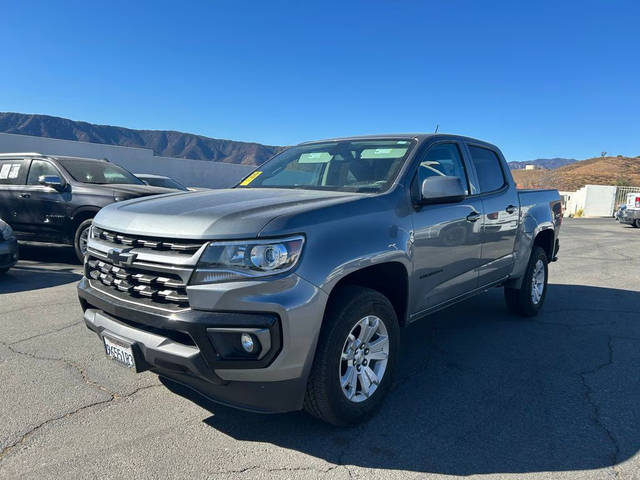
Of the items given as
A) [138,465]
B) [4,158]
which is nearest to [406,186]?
[138,465]

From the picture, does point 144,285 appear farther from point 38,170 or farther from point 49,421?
point 38,170

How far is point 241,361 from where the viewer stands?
243 centimetres

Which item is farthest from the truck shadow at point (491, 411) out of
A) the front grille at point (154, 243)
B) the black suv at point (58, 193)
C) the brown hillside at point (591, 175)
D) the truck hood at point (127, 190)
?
the brown hillside at point (591, 175)

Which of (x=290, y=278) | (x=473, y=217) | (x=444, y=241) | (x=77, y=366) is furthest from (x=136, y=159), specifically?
(x=290, y=278)

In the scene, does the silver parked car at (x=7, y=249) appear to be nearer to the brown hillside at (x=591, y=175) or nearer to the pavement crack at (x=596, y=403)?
the pavement crack at (x=596, y=403)

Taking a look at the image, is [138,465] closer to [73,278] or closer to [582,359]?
[582,359]

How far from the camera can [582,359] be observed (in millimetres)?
4215

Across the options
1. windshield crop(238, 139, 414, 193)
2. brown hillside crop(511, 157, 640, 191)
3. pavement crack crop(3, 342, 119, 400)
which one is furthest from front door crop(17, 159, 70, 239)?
brown hillside crop(511, 157, 640, 191)

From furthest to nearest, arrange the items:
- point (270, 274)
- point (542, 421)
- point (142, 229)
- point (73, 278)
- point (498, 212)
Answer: point (73, 278)
point (498, 212)
point (542, 421)
point (142, 229)
point (270, 274)

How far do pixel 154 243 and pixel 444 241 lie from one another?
2.10m

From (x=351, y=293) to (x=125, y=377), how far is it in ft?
6.37

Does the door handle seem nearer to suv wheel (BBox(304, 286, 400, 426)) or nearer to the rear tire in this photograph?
suv wheel (BBox(304, 286, 400, 426))

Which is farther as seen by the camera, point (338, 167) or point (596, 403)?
point (338, 167)

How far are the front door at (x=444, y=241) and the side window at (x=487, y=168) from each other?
12.5 inches
